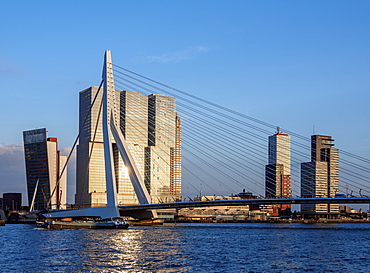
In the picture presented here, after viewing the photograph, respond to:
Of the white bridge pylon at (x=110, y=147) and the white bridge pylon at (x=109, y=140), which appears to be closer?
the white bridge pylon at (x=109, y=140)

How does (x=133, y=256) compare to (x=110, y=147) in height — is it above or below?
below

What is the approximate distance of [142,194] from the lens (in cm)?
8675

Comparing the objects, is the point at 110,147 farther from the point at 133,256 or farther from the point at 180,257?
the point at 180,257

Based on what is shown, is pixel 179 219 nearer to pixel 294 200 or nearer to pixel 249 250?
pixel 294 200

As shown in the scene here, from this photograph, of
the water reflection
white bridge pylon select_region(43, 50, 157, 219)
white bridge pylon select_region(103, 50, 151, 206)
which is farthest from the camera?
white bridge pylon select_region(43, 50, 157, 219)

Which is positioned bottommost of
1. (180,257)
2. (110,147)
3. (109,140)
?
(180,257)

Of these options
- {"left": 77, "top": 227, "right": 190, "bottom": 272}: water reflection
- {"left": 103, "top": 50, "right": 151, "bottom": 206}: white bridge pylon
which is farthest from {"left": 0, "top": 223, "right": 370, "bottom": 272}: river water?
{"left": 103, "top": 50, "right": 151, "bottom": 206}: white bridge pylon

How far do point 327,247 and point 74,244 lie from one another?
24324mm

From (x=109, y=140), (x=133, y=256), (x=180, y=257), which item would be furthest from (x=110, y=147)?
(x=180, y=257)

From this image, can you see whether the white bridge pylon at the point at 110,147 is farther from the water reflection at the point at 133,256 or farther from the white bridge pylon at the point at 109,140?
the water reflection at the point at 133,256

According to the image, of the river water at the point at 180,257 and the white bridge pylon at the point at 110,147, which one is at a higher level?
the white bridge pylon at the point at 110,147

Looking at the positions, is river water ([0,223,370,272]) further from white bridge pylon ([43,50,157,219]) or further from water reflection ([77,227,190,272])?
white bridge pylon ([43,50,157,219])

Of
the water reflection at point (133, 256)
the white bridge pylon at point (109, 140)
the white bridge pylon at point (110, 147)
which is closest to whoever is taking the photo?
the water reflection at point (133, 256)

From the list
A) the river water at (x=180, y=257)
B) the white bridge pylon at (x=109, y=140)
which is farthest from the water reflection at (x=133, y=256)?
the white bridge pylon at (x=109, y=140)
